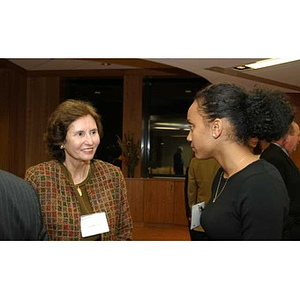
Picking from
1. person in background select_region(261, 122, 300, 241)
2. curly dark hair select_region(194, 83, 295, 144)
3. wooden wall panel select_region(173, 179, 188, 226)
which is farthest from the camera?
wooden wall panel select_region(173, 179, 188, 226)

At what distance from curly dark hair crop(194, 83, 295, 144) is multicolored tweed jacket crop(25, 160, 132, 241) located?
0.67 meters

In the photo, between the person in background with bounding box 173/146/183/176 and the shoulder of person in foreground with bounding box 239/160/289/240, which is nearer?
the shoulder of person in foreground with bounding box 239/160/289/240

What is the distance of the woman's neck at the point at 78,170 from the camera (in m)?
1.69

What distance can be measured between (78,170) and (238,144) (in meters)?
0.80

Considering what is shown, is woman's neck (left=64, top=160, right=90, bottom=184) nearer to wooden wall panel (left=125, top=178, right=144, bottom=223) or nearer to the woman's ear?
the woman's ear

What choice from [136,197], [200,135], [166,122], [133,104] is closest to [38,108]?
[133,104]

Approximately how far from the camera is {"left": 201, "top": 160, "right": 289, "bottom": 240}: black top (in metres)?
1.04

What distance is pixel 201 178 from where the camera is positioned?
297 centimetres

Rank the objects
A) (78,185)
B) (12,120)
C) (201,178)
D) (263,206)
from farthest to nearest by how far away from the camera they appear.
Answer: (12,120)
(201,178)
(78,185)
(263,206)

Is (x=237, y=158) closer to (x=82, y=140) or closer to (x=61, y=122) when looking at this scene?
(x=82, y=140)

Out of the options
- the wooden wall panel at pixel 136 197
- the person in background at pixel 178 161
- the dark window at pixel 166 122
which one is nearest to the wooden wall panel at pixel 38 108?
the dark window at pixel 166 122

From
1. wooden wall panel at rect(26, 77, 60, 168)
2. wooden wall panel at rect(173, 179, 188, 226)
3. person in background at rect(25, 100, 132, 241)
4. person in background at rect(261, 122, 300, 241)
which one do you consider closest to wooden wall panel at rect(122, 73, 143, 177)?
wooden wall panel at rect(173, 179, 188, 226)

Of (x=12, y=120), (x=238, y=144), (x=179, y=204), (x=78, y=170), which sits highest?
(x=12, y=120)

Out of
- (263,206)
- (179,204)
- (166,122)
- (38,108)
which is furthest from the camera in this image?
(38,108)
